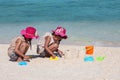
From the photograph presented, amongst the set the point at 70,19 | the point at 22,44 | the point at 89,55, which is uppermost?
the point at 22,44

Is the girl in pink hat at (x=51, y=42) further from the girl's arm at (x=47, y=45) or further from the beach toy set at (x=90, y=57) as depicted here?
the beach toy set at (x=90, y=57)

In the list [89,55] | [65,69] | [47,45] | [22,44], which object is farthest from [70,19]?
[65,69]

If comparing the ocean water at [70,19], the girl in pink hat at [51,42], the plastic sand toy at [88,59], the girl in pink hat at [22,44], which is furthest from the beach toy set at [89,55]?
the ocean water at [70,19]

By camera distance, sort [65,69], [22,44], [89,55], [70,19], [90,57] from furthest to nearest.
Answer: [70,19], [89,55], [90,57], [22,44], [65,69]

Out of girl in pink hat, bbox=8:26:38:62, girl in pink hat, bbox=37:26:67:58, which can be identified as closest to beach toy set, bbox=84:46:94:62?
girl in pink hat, bbox=37:26:67:58

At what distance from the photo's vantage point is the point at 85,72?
6.04m

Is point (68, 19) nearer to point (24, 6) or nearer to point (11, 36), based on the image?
point (11, 36)

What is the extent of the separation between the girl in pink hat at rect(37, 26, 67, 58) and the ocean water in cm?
262

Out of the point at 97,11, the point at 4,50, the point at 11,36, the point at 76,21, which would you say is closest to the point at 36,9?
the point at 97,11

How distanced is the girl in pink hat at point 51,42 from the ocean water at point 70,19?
8.59ft

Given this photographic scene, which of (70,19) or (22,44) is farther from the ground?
(22,44)

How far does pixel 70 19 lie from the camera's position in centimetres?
1461

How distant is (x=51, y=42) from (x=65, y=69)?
3.84 ft

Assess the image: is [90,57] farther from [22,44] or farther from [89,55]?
[22,44]
